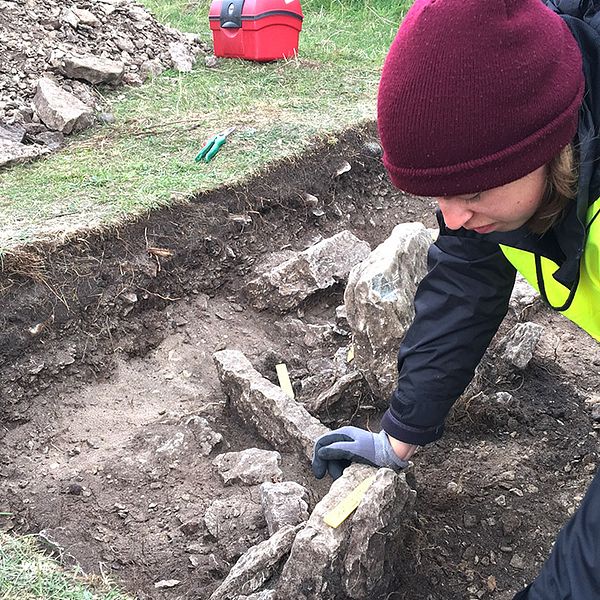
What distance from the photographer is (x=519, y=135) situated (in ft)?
4.58

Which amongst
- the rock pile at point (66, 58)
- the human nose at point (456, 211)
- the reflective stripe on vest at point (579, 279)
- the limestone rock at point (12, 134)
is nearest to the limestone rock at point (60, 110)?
the rock pile at point (66, 58)

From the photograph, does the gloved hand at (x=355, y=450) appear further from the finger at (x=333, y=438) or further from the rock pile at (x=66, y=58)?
the rock pile at (x=66, y=58)

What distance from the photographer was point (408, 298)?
2740 mm

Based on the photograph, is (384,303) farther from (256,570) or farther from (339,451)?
(256,570)

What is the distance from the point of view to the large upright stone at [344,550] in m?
2.01

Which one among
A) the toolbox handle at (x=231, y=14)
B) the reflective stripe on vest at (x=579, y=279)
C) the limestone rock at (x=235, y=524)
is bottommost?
the limestone rock at (x=235, y=524)

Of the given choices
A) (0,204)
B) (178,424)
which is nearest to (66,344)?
(178,424)

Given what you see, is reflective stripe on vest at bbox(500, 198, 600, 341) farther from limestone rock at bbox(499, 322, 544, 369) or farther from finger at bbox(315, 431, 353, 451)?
limestone rock at bbox(499, 322, 544, 369)

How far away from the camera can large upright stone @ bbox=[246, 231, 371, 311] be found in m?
3.59

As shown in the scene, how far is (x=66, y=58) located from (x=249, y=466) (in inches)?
141

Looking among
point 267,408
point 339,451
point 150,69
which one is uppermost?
point 339,451

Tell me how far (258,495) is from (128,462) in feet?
1.86

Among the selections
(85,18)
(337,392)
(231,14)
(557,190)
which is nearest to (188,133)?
(231,14)

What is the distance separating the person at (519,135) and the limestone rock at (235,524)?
0.97m
